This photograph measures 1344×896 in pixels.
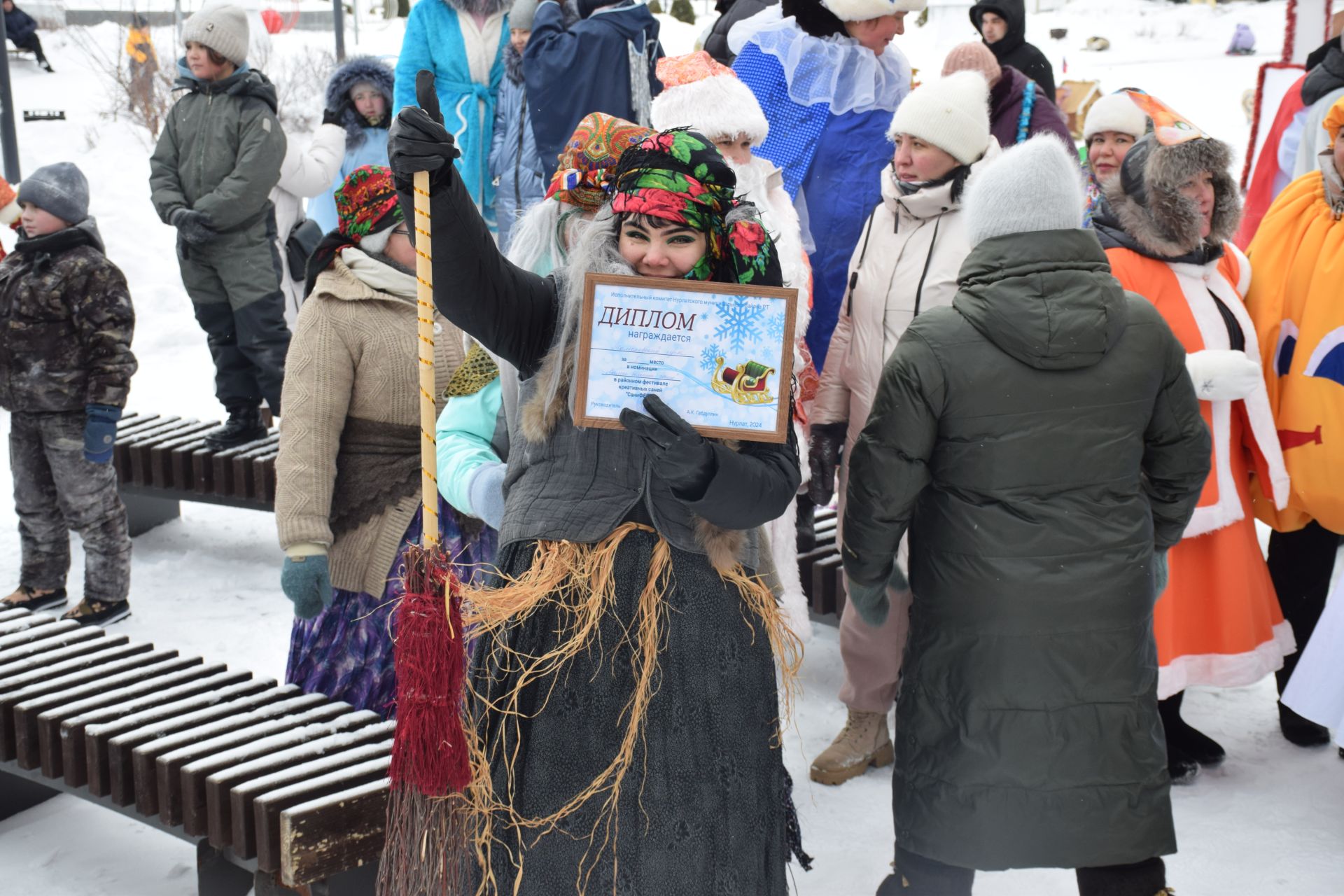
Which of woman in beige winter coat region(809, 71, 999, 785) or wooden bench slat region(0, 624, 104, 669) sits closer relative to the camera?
woman in beige winter coat region(809, 71, 999, 785)

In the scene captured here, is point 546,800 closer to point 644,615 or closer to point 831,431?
point 644,615

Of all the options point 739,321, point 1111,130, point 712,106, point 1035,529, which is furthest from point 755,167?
point 739,321

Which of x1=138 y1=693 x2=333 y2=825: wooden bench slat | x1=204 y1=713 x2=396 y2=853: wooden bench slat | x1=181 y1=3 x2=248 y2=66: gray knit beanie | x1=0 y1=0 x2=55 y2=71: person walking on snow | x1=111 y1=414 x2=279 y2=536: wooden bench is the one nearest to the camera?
x1=204 y1=713 x2=396 y2=853: wooden bench slat

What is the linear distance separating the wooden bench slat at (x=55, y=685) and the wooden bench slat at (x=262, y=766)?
0.76m

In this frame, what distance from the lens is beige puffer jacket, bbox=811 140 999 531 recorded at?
3846mm

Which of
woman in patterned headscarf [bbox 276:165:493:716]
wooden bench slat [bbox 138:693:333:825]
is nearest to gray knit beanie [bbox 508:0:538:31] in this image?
woman in patterned headscarf [bbox 276:165:493:716]

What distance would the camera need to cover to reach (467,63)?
6.57 meters

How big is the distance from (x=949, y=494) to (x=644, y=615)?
0.80 metres

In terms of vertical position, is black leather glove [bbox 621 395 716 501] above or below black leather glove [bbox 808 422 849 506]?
above

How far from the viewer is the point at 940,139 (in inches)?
152

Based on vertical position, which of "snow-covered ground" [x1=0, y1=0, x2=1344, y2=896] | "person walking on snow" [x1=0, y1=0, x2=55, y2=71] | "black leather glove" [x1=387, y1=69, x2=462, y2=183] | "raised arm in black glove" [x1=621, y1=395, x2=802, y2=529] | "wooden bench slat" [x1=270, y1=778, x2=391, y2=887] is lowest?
"snow-covered ground" [x1=0, y1=0, x2=1344, y2=896]

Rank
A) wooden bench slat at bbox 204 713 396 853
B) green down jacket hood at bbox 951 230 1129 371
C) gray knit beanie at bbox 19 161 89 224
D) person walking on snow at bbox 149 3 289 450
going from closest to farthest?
green down jacket hood at bbox 951 230 1129 371
wooden bench slat at bbox 204 713 396 853
gray knit beanie at bbox 19 161 89 224
person walking on snow at bbox 149 3 289 450

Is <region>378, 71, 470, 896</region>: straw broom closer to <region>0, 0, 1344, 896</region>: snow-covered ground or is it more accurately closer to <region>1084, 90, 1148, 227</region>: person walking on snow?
<region>0, 0, 1344, 896</region>: snow-covered ground

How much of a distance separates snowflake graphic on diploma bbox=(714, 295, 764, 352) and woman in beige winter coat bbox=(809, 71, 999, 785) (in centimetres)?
158
